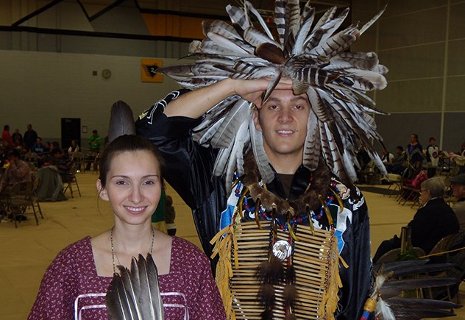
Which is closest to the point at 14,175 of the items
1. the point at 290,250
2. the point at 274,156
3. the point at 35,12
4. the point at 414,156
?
the point at 274,156

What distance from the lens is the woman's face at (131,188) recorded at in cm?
163

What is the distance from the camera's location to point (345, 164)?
2207 millimetres

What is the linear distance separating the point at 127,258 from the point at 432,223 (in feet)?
14.4

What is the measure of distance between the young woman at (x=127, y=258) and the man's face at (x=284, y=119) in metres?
0.52

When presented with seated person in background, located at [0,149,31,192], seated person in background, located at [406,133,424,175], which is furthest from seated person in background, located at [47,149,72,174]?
seated person in background, located at [406,133,424,175]

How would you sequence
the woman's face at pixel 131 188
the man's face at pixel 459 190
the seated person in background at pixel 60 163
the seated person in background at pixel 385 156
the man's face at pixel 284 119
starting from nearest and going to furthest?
1. the woman's face at pixel 131 188
2. the man's face at pixel 284 119
3. the seated person in background at pixel 385 156
4. the man's face at pixel 459 190
5. the seated person in background at pixel 60 163

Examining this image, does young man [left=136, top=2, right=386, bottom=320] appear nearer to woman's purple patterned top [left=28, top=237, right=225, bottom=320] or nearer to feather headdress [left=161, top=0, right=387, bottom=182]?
feather headdress [left=161, top=0, right=387, bottom=182]

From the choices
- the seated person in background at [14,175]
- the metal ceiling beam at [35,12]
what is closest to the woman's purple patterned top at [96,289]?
the seated person in background at [14,175]

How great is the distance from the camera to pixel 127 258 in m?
1.67

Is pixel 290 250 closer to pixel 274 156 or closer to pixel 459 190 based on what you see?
pixel 274 156

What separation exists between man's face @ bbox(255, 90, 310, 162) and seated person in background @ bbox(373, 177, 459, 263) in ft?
12.0

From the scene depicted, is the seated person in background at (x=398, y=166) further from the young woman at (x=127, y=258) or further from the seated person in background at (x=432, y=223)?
the young woman at (x=127, y=258)

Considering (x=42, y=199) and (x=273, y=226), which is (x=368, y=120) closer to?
(x=273, y=226)

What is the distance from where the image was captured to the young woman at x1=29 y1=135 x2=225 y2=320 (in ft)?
5.10
